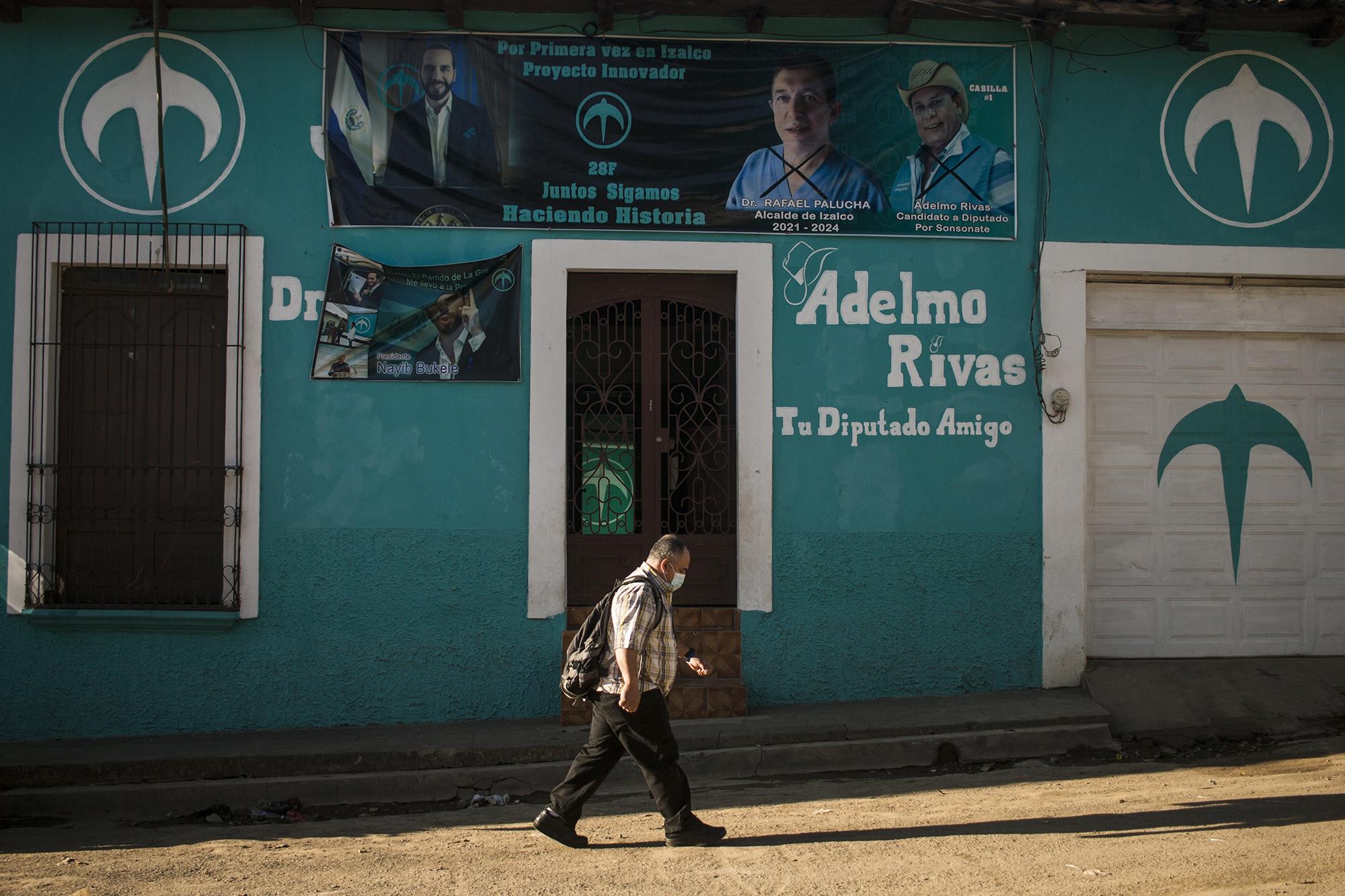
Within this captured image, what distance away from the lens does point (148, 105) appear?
7.76 metres

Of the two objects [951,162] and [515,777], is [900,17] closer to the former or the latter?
[951,162]

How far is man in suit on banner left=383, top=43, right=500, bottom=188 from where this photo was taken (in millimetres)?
7855

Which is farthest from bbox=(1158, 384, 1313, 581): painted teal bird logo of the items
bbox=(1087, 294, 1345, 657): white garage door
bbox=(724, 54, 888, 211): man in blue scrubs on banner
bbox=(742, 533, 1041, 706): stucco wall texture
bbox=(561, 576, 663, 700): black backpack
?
bbox=(561, 576, 663, 700): black backpack

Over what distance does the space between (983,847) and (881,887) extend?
0.78m

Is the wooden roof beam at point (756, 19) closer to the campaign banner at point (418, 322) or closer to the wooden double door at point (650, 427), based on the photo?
the wooden double door at point (650, 427)

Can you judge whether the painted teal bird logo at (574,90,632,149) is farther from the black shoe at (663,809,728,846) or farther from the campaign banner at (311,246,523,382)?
the black shoe at (663,809,728,846)

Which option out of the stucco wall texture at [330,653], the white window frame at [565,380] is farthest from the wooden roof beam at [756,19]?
the stucco wall texture at [330,653]

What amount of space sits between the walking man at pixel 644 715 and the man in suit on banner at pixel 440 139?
3851 millimetres

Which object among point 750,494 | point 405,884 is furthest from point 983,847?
point 750,494

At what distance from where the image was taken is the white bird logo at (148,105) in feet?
25.4

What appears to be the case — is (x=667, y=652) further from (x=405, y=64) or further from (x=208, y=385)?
(x=405, y=64)

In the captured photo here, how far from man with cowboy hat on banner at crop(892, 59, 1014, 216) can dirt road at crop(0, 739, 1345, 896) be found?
419 centimetres

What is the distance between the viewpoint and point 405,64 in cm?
789

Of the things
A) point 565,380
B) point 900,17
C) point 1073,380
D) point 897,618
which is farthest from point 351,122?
point 1073,380
